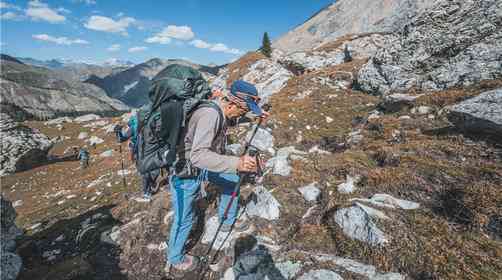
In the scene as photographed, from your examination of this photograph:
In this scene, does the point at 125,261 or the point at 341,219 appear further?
the point at 125,261

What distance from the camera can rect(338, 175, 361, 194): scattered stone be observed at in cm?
582

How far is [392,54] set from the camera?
13.5m

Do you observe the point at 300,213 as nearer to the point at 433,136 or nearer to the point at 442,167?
the point at 442,167

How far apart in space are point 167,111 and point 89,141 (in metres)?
38.7

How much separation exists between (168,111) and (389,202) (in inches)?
192

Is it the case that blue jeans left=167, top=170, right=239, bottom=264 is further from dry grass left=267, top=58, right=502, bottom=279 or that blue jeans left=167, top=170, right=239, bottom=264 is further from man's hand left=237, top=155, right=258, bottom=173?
dry grass left=267, top=58, right=502, bottom=279

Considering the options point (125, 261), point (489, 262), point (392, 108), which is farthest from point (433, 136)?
point (125, 261)

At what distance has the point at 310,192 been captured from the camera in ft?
20.2

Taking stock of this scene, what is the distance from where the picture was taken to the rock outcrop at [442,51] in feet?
31.1

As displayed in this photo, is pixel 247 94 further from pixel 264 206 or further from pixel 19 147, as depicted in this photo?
pixel 19 147

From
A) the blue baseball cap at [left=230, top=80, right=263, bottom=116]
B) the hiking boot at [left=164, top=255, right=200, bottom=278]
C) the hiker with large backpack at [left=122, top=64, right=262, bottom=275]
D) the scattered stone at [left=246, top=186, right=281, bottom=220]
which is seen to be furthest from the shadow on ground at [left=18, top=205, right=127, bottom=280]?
the blue baseball cap at [left=230, top=80, right=263, bottom=116]

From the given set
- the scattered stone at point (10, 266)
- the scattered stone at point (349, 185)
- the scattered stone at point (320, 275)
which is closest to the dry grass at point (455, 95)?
the scattered stone at point (349, 185)

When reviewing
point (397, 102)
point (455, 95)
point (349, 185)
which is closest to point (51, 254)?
point (349, 185)

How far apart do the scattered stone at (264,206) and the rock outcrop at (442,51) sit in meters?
10.2
